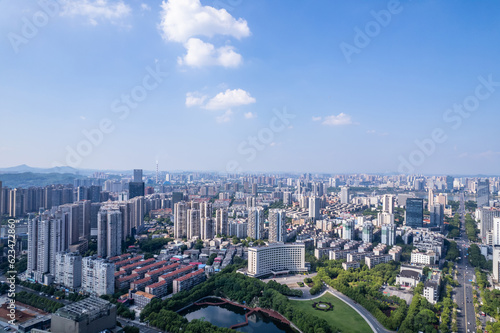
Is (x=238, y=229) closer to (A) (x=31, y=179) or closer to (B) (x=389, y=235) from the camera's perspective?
(B) (x=389, y=235)

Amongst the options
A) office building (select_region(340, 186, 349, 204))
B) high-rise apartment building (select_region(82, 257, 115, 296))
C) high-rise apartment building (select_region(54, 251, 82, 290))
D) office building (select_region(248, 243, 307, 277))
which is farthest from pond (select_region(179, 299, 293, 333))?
office building (select_region(340, 186, 349, 204))

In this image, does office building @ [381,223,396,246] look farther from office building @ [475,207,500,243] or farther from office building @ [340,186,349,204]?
office building @ [340,186,349,204]

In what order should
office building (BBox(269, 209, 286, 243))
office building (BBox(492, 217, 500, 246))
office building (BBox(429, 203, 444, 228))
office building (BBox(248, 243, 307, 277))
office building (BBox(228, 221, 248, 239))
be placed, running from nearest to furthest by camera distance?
office building (BBox(248, 243, 307, 277)) → office building (BBox(492, 217, 500, 246)) → office building (BBox(269, 209, 286, 243)) → office building (BBox(228, 221, 248, 239)) → office building (BBox(429, 203, 444, 228))

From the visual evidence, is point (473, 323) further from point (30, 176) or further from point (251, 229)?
point (30, 176)

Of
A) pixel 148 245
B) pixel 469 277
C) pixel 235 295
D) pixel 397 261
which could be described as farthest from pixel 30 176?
pixel 469 277

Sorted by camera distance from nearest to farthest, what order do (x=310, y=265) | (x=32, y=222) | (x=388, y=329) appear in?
1. (x=388, y=329)
2. (x=32, y=222)
3. (x=310, y=265)

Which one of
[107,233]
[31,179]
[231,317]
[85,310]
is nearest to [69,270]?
[107,233]

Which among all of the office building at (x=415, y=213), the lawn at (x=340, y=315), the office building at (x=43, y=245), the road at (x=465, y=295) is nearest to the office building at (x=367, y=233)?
the road at (x=465, y=295)

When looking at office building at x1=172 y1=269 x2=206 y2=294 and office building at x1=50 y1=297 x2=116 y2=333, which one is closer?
office building at x1=50 y1=297 x2=116 y2=333
